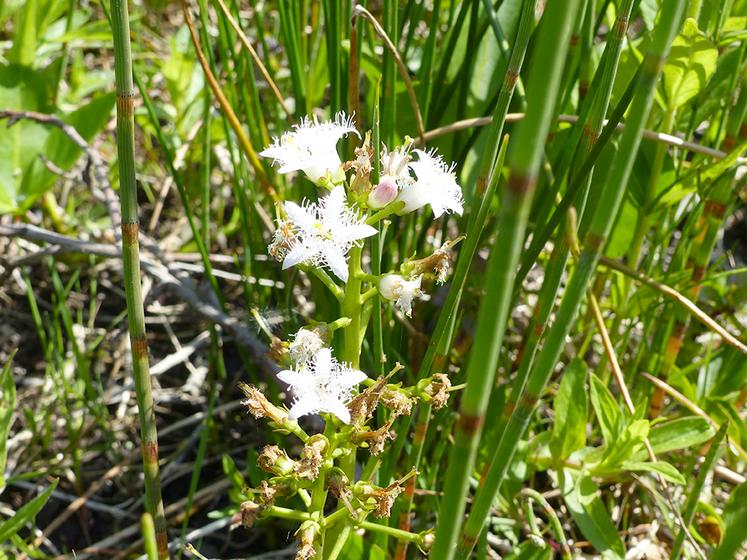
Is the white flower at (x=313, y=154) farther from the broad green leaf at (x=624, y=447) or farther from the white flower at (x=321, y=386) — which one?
the broad green leaf at (x=624, y=447)

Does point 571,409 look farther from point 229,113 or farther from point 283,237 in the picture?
point 229,113

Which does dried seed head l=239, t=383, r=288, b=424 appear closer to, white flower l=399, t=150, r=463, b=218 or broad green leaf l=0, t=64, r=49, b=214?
white flower l=399, t=150, r=463, b=218

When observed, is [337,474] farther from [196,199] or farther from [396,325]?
[196,199]

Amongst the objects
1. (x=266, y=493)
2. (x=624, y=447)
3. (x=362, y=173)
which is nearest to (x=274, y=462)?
(x=266, y=493)

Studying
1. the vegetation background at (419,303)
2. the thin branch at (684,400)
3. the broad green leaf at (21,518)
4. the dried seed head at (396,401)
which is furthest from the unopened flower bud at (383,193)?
the thin branch at (684,400)

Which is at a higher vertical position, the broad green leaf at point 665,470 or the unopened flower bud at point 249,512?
the unopened flower bud at point 249,512

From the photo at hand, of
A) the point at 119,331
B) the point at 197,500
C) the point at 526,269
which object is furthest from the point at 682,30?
the point at 119,331
